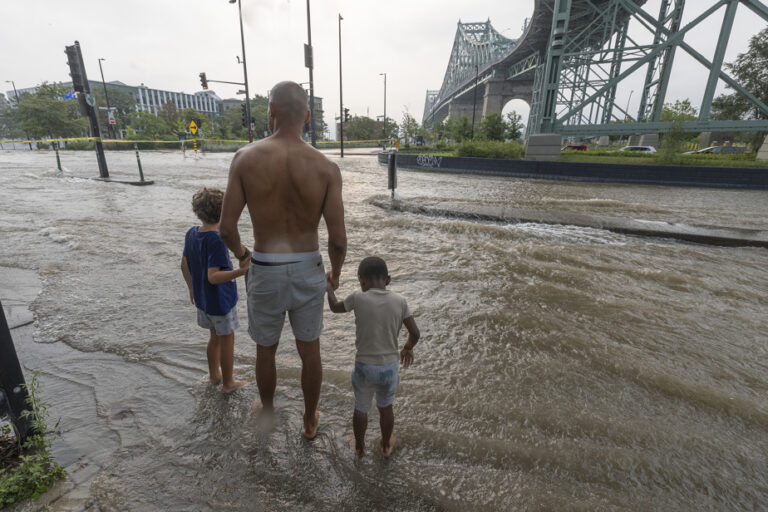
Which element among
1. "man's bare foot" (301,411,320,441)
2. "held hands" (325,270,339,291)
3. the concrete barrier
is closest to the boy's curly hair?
"held hands" (325,270,339,291)

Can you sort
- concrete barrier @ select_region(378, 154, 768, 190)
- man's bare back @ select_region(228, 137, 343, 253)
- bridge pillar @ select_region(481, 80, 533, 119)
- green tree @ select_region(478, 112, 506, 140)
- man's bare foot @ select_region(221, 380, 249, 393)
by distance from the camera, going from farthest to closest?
1. bridge pillar @ select_region(481, 80, 533, 119)
2. green tree @ select_region(478, 112, 506, 140)
3. concrete barrier @ select_region(378, 154, 768, 190)
4. man's bare foot @ select_region(221, 380, 249, 393)
5. man's bare back @ select_region(228, 137, 343, 253)

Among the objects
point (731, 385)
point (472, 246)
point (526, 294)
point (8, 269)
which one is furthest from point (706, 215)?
point (8, 269)

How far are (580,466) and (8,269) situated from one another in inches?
295

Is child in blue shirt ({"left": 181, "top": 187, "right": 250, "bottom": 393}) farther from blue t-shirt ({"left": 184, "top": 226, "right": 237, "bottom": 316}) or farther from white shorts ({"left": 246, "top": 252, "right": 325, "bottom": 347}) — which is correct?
white shorts ({"left": 246, "top": 252, "right": 325, "bottom": 347})

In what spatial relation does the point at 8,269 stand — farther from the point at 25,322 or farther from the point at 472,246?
the point at 472,246

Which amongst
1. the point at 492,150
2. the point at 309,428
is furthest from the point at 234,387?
the point at 492,150

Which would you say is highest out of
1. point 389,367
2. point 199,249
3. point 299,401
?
point 199,249

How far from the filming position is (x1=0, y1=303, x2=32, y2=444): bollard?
178 cm

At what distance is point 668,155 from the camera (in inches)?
704

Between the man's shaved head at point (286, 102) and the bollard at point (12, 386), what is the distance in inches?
67.9

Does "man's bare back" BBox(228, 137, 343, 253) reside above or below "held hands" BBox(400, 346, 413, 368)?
above

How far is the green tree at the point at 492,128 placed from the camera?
3017cm

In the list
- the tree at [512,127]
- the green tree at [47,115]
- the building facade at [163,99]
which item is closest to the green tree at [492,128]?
the tree at [512,127]

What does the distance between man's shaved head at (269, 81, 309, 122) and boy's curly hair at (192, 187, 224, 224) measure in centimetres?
72
